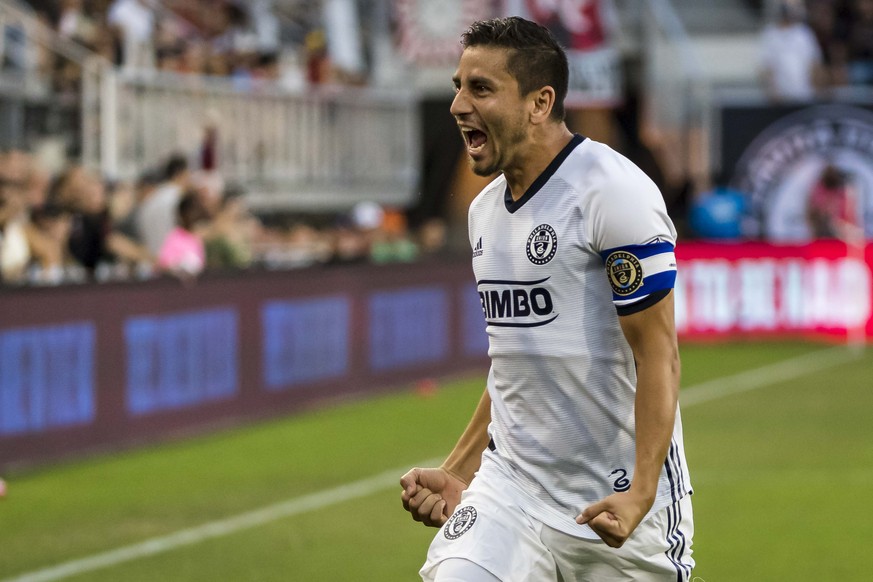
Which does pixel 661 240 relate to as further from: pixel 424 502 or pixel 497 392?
pixel 424 502

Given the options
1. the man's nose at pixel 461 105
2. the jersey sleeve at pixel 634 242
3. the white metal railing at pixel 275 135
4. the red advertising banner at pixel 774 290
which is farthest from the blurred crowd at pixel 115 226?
the jersey sleeve at pixel 634 242

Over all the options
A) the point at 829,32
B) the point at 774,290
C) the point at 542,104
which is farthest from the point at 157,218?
the point at 829,32

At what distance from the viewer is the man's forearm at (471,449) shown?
5.04 metres

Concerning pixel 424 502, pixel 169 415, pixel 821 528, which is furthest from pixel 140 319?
pixel 424 502

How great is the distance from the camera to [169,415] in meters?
13.7

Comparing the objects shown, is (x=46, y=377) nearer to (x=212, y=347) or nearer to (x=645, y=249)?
(x=212, y=347)

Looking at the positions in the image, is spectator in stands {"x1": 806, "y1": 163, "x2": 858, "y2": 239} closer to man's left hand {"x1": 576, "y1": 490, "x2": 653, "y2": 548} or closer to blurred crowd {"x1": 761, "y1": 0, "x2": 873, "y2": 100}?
blurred crowd {"x1": 761, "y1": 0, "x2": 873, "y2": 100}

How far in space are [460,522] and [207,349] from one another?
9.72m

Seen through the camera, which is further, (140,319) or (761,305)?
(761,305)

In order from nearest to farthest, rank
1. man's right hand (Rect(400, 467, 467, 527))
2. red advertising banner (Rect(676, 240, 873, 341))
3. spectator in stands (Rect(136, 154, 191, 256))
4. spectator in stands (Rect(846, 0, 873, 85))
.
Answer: man's right hand (Rect(400, 467, 467, 527))
spectator in stands (Rect(136, 154, 191, 256))
red advertising banner (Rect(676, 240, 873, 341))
spectator in stands (Rect(846, 0, 873, 85))

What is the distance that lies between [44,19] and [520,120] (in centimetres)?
1521

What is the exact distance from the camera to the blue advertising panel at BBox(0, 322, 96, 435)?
1177cm

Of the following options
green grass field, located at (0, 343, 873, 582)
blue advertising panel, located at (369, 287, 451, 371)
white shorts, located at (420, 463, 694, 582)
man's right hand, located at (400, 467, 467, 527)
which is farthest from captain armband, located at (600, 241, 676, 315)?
blue advertising panel, located at (369, 287, 451, 371)

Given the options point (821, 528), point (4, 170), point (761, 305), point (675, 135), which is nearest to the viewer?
point (821, 528)
